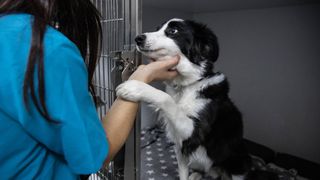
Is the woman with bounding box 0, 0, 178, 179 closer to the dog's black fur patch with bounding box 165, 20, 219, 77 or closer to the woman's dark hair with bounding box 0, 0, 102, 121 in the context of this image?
the woman's dark hair with bounding box 0, 0, 102, 121

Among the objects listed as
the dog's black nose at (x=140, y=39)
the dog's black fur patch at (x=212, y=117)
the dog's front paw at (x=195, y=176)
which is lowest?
the dog's front paw at (x=195, y=176)

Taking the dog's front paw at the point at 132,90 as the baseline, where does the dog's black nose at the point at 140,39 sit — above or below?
above

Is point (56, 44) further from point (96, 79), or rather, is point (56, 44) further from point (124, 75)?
point (96, 79)

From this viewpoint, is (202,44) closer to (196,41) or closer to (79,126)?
(196,41)

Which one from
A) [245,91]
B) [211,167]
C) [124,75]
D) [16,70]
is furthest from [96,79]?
[245,91]

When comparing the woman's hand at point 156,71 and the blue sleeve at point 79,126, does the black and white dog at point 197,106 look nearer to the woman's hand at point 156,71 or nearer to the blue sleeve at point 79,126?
the woman's hand at point 156,71

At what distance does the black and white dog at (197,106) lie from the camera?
3.43ft

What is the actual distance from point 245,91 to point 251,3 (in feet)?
1.91

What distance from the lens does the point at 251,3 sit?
1.55 metres

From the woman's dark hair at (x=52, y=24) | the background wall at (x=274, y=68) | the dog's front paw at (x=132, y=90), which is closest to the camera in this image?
the woman's dark hair at (x=52, y=24)

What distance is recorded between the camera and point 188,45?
43.4 inches

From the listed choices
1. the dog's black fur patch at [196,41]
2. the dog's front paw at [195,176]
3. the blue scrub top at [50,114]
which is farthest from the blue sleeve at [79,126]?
the dog's front paw at [195,176]

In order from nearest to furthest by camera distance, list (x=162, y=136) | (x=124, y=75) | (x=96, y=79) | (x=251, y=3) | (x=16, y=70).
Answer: (x=16, y=70)
(x=124, y=75)
(x=96, y=79)
(x=251, y=3)
(x=162, y=136)

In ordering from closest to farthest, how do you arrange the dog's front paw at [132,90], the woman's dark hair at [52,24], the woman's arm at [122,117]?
1. the woman's dark hair at [52,24]
2. the woman's arm at [122,117]
3. the dog's front paw at [132,90]
